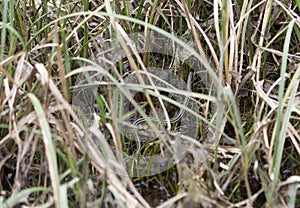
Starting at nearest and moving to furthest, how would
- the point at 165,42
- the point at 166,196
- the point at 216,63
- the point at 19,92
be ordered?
1. the point at 166,196
2. the point at 19,92
3. the point at 216,63
4. the point at 165,42

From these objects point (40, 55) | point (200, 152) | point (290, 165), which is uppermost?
point (40, 55)

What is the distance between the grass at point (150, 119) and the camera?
110 cm

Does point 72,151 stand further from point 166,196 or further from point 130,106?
point 130,106

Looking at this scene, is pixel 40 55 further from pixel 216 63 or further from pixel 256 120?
pixel 256 120

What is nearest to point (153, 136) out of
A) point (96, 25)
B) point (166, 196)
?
point (166, 196)

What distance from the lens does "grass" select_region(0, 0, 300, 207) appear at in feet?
3.62

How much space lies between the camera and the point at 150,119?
145 cm

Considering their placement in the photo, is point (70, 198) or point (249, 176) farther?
point (249, 176)

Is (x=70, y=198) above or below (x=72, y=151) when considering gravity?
below

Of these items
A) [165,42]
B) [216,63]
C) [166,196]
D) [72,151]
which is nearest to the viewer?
[72,151]

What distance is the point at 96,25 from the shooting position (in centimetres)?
177

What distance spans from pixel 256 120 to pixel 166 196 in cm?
25

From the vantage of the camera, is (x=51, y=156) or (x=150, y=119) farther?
(x=150, y=119)

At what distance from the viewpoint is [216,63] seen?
152cm
